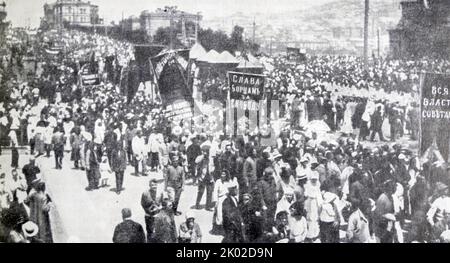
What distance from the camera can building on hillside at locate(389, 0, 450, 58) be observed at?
947 cm

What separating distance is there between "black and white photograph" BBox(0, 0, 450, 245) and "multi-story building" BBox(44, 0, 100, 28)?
0.08ft

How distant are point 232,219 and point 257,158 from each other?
1447 mm

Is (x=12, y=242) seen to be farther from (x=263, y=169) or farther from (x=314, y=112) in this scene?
(x=314, y=112)

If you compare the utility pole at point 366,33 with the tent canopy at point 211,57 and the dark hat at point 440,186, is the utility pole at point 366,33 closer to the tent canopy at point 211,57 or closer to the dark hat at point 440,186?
the dark hat at point 440,186

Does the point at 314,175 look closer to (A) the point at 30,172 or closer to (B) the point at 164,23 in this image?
(B) the point at 164,23

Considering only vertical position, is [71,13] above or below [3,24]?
above

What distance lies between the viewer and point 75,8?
908 cm

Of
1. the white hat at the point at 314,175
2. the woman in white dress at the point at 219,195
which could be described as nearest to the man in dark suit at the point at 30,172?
the woman in white dress at the point at 219,195

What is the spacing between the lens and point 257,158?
9.12m

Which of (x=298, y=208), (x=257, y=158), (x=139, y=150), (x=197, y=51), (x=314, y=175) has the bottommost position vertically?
(x=298, y=208)

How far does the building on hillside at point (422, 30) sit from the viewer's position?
9.47 metres

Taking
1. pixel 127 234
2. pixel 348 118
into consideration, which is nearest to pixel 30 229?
pixel 127 234

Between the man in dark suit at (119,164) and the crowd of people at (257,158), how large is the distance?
17 millimetres
